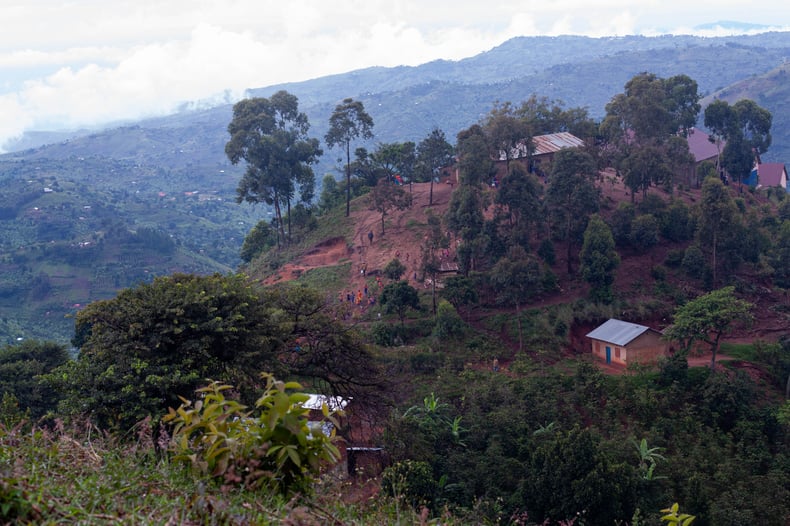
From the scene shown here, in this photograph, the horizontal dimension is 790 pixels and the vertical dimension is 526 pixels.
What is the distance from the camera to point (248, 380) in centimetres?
1058

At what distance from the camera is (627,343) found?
20156 mm

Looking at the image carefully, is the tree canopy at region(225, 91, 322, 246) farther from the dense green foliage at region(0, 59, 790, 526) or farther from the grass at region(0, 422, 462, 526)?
the grass at region(0, 422, 462, 526)

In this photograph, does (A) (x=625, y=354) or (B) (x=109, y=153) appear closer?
(A) (x=625, y=354)

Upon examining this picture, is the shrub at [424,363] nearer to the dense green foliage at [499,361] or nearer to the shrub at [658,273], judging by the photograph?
the dense green foliage at [499,361]

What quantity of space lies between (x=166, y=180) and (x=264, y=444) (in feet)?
344

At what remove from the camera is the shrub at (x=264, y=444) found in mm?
3523

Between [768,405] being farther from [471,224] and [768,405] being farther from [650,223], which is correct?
[471,224]

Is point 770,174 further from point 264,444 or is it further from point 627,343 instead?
point 264,444

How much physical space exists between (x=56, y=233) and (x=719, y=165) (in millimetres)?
57148

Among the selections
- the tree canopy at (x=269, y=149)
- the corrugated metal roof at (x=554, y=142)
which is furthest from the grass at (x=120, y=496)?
the corrugated metal roof at (x=554, y=142)

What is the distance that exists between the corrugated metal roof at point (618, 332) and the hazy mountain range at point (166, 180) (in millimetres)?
25096

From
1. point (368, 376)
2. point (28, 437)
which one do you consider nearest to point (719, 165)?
point (368, 376)

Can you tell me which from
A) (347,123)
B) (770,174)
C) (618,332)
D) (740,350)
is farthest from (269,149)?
(770,174)

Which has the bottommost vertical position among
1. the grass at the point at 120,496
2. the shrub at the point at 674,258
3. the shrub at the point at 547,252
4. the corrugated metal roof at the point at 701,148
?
the shrub at the point at 674,258
